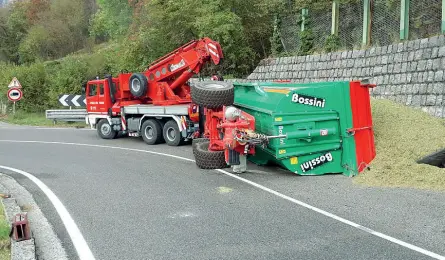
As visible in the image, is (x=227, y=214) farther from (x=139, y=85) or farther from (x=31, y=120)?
(x=31, y=120)

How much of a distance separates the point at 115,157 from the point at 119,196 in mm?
4786

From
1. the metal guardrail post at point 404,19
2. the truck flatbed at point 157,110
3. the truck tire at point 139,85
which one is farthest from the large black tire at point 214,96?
the metal guardrail post at point 404,19

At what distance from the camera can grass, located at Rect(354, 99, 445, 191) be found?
8.27 m

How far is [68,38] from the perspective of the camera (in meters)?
53.6

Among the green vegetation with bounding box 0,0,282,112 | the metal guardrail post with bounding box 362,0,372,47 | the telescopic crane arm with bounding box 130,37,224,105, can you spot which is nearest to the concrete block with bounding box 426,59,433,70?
the metal guardrail post with bounding box 362,0,372,47

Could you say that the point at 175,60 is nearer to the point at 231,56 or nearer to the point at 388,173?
the point at 231,56

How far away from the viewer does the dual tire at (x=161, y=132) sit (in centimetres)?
1478

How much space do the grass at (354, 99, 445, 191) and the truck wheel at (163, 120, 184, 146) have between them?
19.7 ft

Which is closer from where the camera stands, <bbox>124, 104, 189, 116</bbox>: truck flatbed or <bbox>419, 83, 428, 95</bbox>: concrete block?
<bbox>419, 83, 428, 95</bbox>: concrete block

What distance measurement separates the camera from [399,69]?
1423 cm

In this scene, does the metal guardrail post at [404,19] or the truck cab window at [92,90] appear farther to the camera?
the truck cab window at [92,90]

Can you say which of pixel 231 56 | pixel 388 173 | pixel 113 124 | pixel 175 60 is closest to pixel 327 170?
pixel 388 173

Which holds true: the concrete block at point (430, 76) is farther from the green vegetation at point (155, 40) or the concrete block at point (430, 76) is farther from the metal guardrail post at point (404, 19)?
the green vegetation at point (155, 40)

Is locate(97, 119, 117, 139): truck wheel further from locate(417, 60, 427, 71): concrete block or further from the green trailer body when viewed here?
locate(417, 60, 427, 71): concrete block
